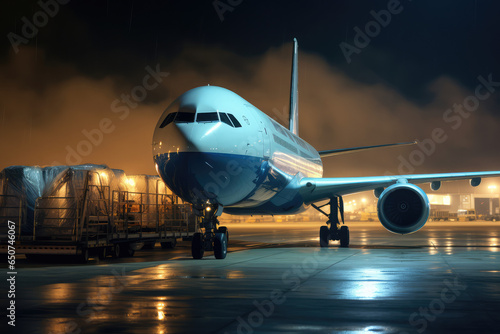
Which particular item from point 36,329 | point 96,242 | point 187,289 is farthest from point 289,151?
point 36,329

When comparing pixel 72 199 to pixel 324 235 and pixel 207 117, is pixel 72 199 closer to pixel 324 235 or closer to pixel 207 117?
pixel 207 117

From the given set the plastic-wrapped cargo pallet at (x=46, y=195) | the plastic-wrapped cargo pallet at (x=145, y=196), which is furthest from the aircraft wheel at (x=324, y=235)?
the plastic-wrapped cargo pallet at (x=46, y=195)

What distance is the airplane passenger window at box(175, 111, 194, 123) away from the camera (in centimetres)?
1366

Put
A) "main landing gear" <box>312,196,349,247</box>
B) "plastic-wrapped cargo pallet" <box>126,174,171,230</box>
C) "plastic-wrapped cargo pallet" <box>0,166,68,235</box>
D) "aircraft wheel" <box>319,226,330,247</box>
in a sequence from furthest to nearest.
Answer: "aircraft wheel" <box>319,226,330,247</box> < "main landing gear" <box>312,196,349,247</box> < "plastic-wrapped cargo pallet" <box>126,174,171,230</box> < "plastic-wrapped cargo pallet" <box>0,166,68,235</box>

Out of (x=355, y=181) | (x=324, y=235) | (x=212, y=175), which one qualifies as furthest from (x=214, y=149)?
(x=324, y=235)

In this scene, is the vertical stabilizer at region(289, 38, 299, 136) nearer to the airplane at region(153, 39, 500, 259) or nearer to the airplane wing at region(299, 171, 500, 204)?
the airplane wing at region(299, 171, 500, 204)

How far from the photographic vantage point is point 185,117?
13.7 m

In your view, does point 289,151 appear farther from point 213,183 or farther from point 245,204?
point 213,183

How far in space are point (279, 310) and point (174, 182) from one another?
23.5 ft

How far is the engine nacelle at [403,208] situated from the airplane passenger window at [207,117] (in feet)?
23.2

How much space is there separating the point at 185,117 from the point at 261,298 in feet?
21.8

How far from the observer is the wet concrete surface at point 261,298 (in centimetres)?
606

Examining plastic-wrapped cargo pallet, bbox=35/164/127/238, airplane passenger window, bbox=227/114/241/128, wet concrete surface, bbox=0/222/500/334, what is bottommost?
wet concrete surface, bbox=0/222/500/334

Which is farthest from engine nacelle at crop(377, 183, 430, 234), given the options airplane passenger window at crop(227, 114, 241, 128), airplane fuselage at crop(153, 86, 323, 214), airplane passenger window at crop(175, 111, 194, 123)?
airplane passenger window at crop(175, 111, 194, 123)
